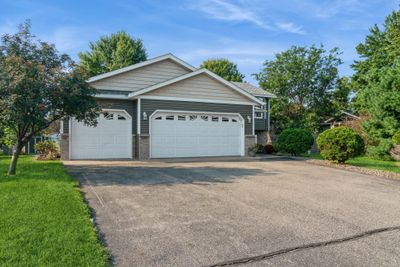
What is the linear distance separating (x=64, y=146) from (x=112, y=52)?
2989 cm

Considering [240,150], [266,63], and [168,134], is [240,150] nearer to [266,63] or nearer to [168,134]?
[168,134]

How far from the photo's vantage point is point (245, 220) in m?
5.19

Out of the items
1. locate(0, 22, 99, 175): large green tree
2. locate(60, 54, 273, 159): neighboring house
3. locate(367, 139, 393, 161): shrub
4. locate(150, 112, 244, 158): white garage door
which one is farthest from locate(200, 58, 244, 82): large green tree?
locate(0, 22, 99, 175): large green tree

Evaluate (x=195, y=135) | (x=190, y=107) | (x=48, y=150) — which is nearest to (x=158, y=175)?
(x=195, y=135)

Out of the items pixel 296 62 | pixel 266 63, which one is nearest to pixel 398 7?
pixel 296 62

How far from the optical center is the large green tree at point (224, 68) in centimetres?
4456

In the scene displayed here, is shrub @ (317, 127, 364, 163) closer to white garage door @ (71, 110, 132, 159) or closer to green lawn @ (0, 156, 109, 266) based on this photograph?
white garage door @ (71, 110, 132, 159)

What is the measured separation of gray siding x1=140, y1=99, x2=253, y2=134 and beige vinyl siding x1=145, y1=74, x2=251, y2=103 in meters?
0.37

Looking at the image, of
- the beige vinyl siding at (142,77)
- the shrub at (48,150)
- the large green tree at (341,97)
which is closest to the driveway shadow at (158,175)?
the shrub at (48,150)

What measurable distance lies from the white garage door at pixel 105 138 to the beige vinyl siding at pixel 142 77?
176 cm

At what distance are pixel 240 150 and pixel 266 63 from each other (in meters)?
22.1

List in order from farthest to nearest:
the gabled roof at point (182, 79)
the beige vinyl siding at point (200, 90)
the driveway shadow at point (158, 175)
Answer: the beige vinyl siding at point (200, 90) → the gabled roof at point (182, 79) → the driveway shadow at point (158, 175)

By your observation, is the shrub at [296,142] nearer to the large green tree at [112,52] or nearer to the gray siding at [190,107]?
the gray siding at [190,107]

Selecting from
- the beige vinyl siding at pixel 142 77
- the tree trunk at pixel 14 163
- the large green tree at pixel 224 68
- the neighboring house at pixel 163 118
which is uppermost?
the large green tree at pixel 224 68
